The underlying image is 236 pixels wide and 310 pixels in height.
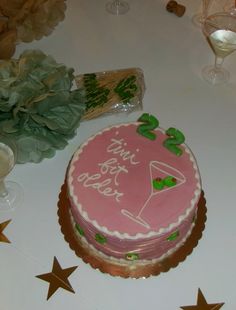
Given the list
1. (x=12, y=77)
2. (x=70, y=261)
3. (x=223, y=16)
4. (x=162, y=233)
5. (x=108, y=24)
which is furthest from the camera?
(x=108, y=24)

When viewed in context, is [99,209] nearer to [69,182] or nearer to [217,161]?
[69,182]

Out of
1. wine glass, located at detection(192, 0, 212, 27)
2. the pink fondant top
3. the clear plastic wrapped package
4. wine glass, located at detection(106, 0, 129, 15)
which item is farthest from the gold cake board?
wine glass, located at detection(106, 0, 129, 15)

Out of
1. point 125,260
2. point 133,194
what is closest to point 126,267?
point 125,260

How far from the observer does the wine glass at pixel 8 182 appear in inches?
53.4

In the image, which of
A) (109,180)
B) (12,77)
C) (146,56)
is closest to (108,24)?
(146,56)

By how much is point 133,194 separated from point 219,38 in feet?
2.75

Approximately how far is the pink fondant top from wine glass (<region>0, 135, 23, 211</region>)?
218mm

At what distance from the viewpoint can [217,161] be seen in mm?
1540

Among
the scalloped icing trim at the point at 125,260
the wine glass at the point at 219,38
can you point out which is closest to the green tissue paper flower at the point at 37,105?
the scalloped icing trim at the point at 125,260

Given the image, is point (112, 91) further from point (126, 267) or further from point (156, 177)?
point (126, 267)

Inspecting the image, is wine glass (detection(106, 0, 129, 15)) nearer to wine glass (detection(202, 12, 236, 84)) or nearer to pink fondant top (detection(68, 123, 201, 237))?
wine glass (detection(202, 12, 236, 84))

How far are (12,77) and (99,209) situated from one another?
0.56 meters

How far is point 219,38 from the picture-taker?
1.70 meters

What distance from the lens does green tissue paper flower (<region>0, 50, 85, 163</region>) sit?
139cm
